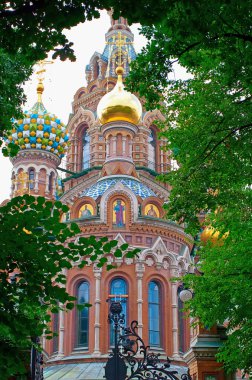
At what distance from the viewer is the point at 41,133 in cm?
3416

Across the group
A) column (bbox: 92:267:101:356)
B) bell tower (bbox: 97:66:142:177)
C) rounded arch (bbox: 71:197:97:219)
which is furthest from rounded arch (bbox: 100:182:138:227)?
bell tower (bbox: 97:66:142:177)

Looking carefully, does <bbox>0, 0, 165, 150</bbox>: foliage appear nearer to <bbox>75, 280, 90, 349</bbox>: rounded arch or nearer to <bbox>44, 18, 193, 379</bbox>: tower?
<bbox>44, 18, 193, 379</bbox>: tower

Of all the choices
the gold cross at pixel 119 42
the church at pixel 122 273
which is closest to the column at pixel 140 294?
the church at pixel 122 273

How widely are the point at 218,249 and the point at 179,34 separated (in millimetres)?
6417

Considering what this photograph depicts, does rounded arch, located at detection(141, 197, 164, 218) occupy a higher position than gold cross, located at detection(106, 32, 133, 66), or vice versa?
gold cross, located at detection(106, 32, 133, 66)

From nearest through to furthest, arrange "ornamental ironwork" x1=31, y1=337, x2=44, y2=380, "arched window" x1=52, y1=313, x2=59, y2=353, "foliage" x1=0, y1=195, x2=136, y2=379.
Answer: "foliage" x1=0, y1=195, x2=136, y2=379
"ornamental ironwork" x1=31, y1=337, x2=44, y2=380
"arched window" x1=52, y1=313, x2=59, y2=353

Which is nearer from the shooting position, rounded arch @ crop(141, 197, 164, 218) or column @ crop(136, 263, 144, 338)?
column @ crop(136, 263, 144, 338)

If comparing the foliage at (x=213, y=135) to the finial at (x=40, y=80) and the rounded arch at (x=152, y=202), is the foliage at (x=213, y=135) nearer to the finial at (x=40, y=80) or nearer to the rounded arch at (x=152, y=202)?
the rounded arch at (x=152, y=202)

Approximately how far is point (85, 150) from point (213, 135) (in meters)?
27.6

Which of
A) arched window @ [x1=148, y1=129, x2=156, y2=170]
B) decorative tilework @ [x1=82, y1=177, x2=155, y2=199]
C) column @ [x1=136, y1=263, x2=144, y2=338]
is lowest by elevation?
column @ [x1=136, y1=263, x2=144, y2=338]

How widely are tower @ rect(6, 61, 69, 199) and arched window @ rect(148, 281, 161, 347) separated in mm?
10867

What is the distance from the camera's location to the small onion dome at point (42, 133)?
3375 centimetres

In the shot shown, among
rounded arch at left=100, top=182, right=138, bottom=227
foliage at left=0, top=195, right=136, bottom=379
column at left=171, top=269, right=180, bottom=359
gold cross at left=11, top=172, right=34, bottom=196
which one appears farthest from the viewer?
gold cross at left=11, top=172, right=34, bottom=196

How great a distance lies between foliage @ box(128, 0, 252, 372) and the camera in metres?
7.60
